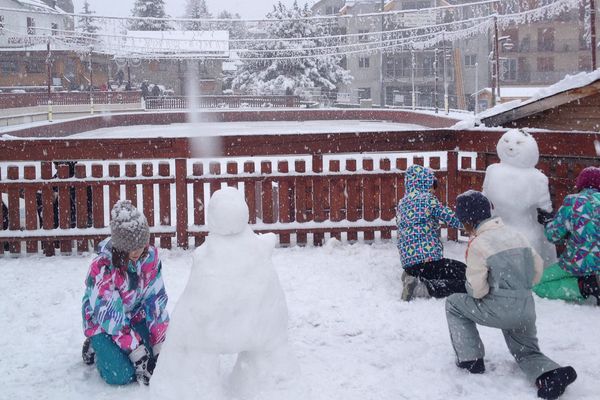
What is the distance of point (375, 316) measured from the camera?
18.6 ft

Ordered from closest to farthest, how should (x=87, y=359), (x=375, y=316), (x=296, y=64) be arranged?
(x=87, y=359) → (x=375, y=316) → (x=296, y=64)

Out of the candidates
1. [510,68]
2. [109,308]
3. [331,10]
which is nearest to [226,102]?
[510,68]

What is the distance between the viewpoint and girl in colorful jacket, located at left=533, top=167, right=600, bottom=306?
5.52m

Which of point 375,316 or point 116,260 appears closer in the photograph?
point 116,260

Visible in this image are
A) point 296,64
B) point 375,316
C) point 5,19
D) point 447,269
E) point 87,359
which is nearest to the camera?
point 87,359

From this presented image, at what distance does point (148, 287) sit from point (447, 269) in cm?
288

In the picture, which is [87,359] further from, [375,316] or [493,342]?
[493,342]

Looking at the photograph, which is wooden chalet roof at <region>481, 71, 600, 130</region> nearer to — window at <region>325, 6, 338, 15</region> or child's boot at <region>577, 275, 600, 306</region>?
child's boot at <region>577, 275, 600, 306</region>

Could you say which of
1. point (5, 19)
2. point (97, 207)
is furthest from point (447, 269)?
point (5, 19)

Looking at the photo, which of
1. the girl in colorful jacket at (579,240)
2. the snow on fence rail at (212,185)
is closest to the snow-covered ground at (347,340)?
the girl in colorful jacket at (579,240)

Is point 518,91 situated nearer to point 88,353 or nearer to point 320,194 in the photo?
point 320,194

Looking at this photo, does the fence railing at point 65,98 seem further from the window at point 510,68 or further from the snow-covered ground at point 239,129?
the window at point 510,68

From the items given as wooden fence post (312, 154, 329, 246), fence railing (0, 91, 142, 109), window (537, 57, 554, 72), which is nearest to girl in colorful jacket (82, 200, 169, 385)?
wooden fence post (312, 154, 329, 246)

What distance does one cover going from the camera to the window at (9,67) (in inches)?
2359
